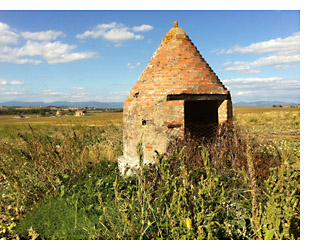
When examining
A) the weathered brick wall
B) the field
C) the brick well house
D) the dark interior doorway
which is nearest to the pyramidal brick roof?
the brick well house

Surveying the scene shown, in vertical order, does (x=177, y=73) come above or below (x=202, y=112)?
above

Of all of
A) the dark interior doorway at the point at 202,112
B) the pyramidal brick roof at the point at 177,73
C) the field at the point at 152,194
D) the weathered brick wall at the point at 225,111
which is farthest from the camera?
the dark interior doorway at the point at 202,112

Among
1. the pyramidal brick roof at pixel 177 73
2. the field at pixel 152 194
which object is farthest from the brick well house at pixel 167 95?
the field at pixel 152 194

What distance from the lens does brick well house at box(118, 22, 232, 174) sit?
4910 millimetres

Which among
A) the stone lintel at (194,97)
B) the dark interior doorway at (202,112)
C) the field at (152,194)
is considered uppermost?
the stone lintel at (194,97)

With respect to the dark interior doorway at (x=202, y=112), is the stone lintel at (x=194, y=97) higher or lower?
higher

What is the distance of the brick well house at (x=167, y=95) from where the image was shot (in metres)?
4.91

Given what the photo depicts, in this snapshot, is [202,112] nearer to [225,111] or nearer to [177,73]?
[225,111]

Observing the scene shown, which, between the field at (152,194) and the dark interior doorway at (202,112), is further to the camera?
the dark interior doorway at (202,112)

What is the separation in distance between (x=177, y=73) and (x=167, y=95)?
0.66 meters

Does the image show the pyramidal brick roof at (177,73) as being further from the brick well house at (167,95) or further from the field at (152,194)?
the field at (152,194)

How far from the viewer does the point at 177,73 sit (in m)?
5.15

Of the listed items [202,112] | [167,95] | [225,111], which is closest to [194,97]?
[167,95]
